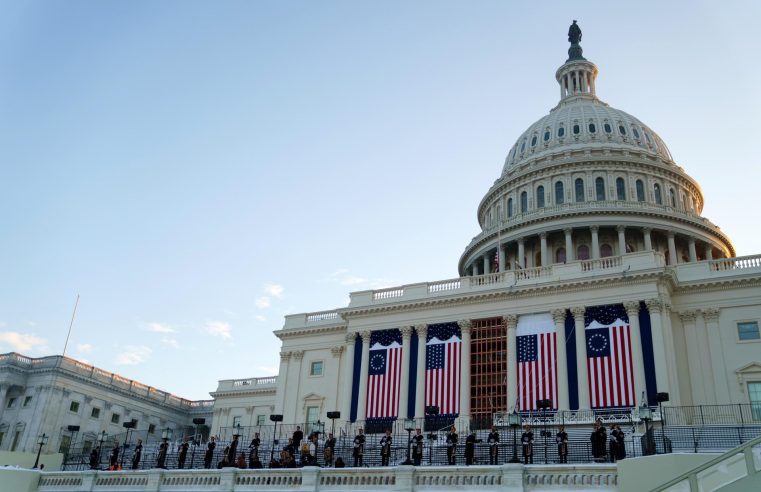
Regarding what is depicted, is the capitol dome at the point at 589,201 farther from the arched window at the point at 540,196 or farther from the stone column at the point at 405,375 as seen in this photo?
the stone column at the point at 405,375

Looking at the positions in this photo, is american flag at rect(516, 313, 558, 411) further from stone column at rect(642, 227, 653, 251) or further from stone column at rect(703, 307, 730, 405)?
stone column at rect(642, 227, 653, 251)

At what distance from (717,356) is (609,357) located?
6923mm

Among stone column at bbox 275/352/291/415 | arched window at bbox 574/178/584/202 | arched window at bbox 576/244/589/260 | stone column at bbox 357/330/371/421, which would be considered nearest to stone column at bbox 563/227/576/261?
arched window at bbox 576/244/589/260

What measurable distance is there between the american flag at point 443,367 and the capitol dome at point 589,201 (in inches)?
554

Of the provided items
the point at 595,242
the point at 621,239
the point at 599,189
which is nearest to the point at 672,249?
the point at 621,239

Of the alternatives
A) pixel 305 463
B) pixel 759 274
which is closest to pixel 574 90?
pixel 759 274

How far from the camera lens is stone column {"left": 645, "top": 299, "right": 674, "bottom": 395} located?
1551 inches

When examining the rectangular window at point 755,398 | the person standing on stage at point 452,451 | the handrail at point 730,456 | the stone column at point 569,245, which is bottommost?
the handrail at point 730,456

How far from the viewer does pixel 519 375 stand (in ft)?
143

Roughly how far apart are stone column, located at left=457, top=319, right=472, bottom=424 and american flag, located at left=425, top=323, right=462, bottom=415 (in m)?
0.31

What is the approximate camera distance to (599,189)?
68312 mm

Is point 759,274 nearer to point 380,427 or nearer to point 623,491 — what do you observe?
point 380,427

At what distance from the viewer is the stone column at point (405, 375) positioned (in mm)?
46156

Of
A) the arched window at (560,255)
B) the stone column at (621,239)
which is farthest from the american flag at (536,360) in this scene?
the arched window at (560,255)
